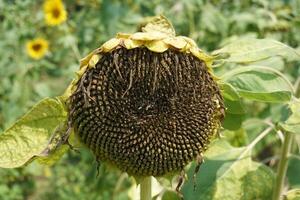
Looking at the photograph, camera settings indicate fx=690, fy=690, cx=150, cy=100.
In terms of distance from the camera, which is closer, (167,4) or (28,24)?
(167,4)

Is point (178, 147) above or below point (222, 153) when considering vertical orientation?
above

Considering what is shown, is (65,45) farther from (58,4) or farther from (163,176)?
(163,176)

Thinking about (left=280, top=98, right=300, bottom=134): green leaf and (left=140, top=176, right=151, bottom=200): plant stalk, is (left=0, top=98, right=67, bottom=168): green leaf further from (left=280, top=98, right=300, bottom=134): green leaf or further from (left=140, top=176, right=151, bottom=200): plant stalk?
(left=280, top=98, right=300, bottom=134): green leaf

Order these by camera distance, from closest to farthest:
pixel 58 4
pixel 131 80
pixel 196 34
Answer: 1. pixel 131 80
2. pixel 196 34
3. pixel 58 4

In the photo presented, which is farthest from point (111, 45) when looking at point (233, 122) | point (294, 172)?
point (294, 172)

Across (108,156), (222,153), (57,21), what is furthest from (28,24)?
(108,156)

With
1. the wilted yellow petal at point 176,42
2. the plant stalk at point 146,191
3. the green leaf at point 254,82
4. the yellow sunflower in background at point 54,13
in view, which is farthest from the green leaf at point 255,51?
the yellow sunflower in background at point 54,13
